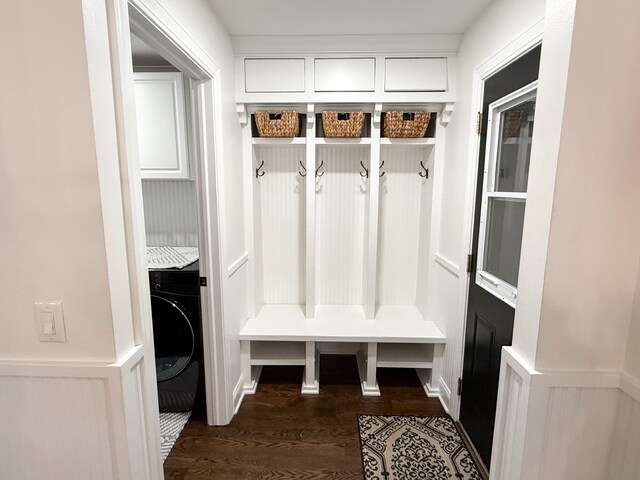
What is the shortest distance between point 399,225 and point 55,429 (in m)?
2.26

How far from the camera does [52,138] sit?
792mm

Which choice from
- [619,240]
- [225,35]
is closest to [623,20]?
[619,240]

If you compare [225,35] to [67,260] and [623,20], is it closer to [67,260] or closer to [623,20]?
[67,260]

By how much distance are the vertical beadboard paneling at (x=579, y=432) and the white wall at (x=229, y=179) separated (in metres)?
1.56

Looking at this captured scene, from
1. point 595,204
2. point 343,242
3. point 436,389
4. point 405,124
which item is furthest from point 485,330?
point 405,124

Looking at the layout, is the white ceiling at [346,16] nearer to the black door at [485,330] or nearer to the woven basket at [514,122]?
the black door at [485,330]

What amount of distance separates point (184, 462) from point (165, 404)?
0.47m

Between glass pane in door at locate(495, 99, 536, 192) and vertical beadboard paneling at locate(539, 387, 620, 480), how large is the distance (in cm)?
84

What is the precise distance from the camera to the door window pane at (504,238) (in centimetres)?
148

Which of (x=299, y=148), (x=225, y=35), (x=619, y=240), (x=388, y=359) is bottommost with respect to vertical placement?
(x=388, y=359)

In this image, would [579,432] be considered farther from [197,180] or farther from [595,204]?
[197,180]

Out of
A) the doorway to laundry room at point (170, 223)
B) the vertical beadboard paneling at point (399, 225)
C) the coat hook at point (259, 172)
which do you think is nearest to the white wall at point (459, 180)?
the vertical beadboard paneling at point (399, 225)

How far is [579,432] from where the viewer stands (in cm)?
96

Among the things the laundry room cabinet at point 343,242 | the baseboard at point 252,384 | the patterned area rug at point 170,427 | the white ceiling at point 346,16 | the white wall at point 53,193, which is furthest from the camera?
the baseboard at point 252,384
